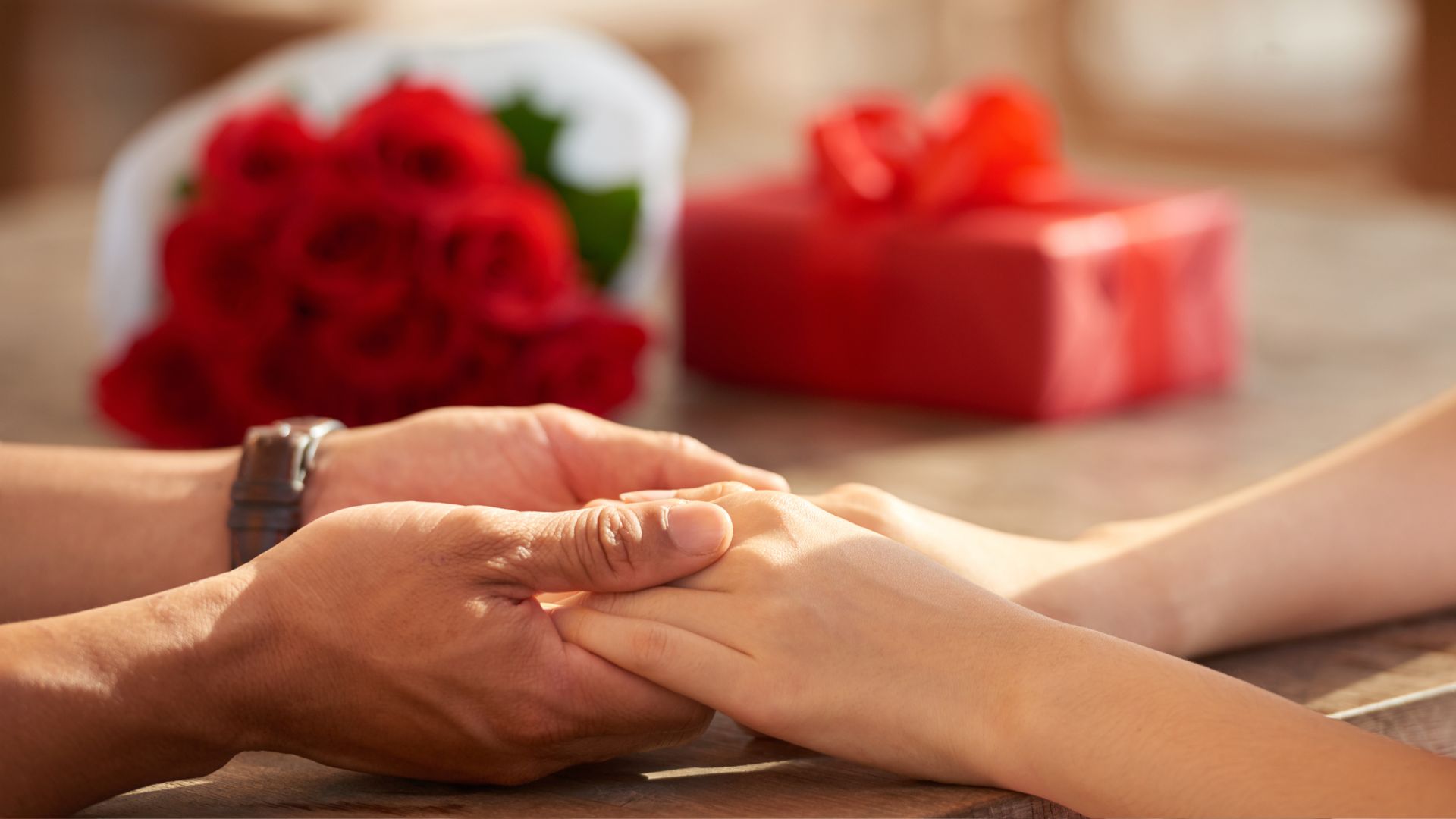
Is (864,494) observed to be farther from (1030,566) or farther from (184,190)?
(184,190)

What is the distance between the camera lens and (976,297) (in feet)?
3.80

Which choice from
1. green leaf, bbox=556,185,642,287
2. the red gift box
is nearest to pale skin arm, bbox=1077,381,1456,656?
the red gift box

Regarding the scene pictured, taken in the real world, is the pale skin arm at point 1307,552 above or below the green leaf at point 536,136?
below

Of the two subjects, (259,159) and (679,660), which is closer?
(679,660)

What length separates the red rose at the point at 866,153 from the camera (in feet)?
4.06

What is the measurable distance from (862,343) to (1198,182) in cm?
115

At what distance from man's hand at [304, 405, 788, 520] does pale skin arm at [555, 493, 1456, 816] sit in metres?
0.13

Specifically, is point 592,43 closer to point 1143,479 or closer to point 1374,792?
point 1143,479

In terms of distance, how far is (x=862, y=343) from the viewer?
4.02 feet

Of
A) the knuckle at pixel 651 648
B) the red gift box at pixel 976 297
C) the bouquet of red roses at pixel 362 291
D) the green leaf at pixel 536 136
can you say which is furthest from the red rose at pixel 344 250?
the knuckle at pixel 651 648

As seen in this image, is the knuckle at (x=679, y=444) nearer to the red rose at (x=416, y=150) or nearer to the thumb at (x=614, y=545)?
the thumb at (x=614, y=545)

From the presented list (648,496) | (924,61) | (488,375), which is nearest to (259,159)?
(488,375)

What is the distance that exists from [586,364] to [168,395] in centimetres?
32

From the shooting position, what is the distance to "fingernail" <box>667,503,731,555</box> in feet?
2.05
